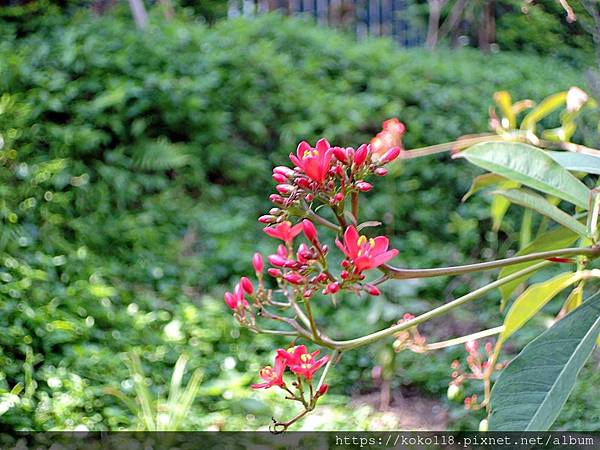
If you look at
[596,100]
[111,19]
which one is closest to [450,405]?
[596,100]

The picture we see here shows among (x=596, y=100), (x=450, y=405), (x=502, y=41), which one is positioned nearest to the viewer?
(x=596, y=100)

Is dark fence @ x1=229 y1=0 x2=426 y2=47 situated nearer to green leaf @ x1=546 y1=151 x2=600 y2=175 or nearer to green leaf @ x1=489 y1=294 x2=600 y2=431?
green leaf @ x1=546 y1=151 x2=600 y2=175

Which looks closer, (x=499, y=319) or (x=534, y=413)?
(x=534, y=413)

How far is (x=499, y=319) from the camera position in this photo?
2873mm

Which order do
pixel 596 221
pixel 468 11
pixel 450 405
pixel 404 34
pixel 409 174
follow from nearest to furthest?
pixel 596 221 < pixel 450 405 < pixel 409 174 < pixel 468 11 < pixel 404 34

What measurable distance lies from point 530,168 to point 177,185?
249 centimetres

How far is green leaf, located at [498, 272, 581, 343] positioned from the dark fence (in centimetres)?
505

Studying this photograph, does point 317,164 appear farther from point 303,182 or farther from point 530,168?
point 530,168

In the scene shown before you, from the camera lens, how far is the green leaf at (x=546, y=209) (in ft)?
2.72

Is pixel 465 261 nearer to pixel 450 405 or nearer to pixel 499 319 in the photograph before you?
pixel 499 319

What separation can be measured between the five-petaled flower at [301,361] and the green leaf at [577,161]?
0.40 m

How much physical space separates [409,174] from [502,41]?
1.30m

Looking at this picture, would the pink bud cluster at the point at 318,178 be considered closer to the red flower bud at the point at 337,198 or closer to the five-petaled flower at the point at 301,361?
the red flower bud at the point at 337,198

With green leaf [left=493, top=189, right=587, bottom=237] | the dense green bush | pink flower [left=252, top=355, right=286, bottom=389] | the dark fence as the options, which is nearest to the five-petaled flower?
pink flower [left=252, top=355, right=286, bottom=389]
